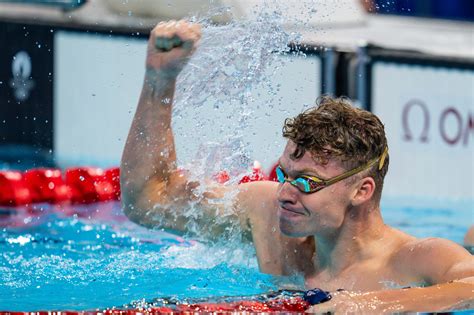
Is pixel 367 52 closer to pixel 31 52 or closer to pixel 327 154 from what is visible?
pixel 31 52

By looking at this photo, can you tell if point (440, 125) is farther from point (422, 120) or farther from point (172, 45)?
point (172, 45)

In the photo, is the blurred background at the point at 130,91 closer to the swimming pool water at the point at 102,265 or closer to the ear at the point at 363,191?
the swimming pool water at the point at 102,265

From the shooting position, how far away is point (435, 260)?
285 cm

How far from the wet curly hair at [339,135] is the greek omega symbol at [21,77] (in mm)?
3577

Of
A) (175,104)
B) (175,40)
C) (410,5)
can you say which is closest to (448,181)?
(410,5)

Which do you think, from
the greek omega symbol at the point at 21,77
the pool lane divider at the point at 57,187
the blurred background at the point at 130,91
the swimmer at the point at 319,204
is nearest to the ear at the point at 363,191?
the swimmer at the point at 319,204

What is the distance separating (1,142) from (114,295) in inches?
137

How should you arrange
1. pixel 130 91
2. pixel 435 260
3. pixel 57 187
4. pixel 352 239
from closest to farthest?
pixel 435 260 → pixel 352 239 → pixel 57 187 → pixel 130 91

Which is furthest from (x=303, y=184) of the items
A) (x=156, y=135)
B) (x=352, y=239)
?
(x=156, y=135)

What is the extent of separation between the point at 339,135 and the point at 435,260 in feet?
1.39

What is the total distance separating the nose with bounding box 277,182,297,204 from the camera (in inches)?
113

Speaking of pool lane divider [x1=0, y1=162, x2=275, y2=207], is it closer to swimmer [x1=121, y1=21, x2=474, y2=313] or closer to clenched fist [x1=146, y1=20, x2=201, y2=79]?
swimmer [x1=121, y1=21, x2=474, y2=313]

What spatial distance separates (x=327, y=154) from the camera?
287cm

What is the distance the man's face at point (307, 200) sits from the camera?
286 cm
